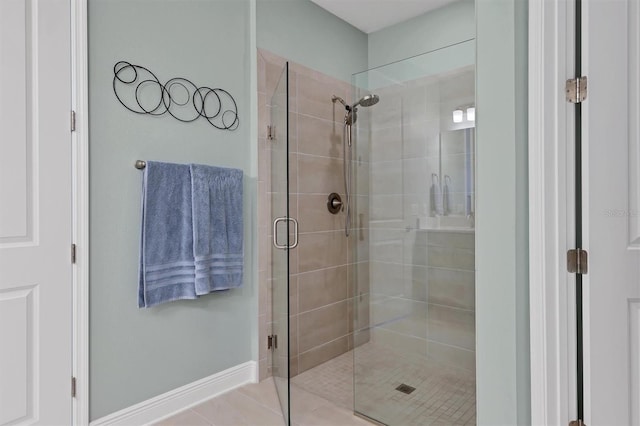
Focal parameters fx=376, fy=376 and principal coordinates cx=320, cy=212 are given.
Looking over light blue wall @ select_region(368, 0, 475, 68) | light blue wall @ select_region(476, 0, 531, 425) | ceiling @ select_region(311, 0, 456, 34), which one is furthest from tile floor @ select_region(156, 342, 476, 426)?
ceiling @ select_region(311, 0, 456, 34)

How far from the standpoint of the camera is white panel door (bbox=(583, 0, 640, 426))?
4.09 ft

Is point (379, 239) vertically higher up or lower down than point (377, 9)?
lower down

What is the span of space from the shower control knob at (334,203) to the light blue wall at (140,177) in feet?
2.00

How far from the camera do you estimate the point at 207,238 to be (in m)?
2.14

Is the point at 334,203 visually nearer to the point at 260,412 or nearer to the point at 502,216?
the point at 502,216

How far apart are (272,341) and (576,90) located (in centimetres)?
212

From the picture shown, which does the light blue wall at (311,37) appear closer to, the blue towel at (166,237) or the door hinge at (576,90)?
the blue towel at (166,237)

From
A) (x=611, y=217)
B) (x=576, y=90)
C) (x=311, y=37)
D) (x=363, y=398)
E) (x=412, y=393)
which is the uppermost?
(x=311, y=37)

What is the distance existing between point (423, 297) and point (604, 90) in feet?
3.61

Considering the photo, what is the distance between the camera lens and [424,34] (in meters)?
2.99

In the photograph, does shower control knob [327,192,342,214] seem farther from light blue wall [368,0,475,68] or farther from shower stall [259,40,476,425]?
light blue wall [368,0,475,68]

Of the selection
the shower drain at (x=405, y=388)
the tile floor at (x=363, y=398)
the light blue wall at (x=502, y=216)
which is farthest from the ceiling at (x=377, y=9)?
the shower drain at (x=405, y=388)
